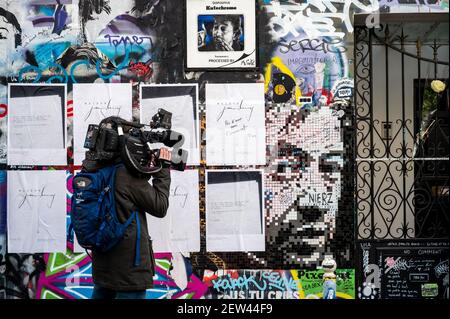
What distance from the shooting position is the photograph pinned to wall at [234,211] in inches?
278

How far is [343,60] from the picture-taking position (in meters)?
7.09

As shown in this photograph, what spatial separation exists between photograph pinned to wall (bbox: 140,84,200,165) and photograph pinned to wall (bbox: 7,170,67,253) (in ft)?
4.18

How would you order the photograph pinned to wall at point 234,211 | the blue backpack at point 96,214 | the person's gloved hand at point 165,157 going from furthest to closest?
the photograph pinned to wall at point 234,211
the person's gloved hand at point 165,157
the blue backpack at point 96,214

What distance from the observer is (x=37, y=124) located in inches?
280

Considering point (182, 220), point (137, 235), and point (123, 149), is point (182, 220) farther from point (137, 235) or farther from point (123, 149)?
point (123, 149)

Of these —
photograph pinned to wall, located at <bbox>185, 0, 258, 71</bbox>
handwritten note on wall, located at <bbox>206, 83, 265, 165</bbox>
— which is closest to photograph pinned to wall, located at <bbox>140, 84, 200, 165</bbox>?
handwritten note on wall, located at <bbox>206, 83, 265, 165</bbox>

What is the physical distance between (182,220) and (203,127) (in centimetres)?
105

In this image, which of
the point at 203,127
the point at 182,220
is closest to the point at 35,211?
the point at 182,220

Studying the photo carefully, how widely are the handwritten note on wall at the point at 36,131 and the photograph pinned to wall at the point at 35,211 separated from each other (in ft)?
0.54

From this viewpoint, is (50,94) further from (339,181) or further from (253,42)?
(339,181)

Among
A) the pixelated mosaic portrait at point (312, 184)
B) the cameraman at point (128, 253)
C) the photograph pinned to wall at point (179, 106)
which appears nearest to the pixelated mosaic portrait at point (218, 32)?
the photograph pinned to wall at point (179, 106)

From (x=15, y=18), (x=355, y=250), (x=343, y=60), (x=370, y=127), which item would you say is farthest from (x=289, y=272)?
(x=15, y=18)

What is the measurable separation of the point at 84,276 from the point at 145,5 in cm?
307

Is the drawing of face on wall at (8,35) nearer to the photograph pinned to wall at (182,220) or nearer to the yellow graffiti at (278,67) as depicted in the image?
the photograph pinned to wall at (182,220)
